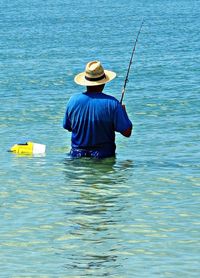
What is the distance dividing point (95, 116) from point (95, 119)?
4cm

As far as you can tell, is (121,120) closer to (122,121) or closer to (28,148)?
(122,121)

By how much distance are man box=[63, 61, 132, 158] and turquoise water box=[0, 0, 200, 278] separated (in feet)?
0.94

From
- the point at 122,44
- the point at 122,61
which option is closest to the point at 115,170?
the point at 122,61

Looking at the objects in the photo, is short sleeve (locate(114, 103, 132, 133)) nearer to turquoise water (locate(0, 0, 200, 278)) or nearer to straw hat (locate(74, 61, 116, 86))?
straw hat (locate(74, 61, 116, 86))

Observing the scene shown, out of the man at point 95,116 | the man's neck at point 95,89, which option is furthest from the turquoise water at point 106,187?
the man's neck at point 95,89

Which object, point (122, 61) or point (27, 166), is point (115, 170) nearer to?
point (27, 166)

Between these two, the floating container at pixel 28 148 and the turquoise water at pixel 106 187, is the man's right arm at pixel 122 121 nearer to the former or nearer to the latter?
the turquoise water at pixel 106 187

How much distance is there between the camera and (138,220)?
400 inches

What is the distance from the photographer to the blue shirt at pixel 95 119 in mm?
12430

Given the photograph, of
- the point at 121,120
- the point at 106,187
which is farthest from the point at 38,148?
the point at 106,187

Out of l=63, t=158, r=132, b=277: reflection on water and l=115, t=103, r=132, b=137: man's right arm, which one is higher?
l=115, t=103, r=132, b=137: man's right arm

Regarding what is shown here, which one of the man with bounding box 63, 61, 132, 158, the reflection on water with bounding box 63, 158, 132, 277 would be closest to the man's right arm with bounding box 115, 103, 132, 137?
the man with bounding box 63, 61, 132, 158

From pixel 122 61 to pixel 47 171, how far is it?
21.4 m

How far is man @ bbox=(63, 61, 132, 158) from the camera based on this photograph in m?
12.3
